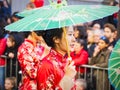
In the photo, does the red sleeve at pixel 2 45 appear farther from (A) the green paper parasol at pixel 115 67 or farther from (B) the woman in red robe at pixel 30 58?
(A) the green paper parasol at pixel 115 67

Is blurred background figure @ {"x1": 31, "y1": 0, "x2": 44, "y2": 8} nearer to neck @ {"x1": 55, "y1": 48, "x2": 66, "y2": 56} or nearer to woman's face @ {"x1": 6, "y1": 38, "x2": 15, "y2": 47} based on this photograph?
woman's face @ {"x1": 6, "y1": 38, "x2": 15, "y2": 47}

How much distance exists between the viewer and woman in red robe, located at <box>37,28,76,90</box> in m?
3.43

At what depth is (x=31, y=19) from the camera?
3.35 meters

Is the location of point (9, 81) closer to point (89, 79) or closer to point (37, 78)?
point (89, 79)

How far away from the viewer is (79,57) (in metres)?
A: 5.22

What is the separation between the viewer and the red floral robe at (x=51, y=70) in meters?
3.43

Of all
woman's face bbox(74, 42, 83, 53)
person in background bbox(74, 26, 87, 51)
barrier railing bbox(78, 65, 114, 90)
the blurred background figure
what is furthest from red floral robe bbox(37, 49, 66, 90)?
person in background bbox(74, 26, 87, 51)

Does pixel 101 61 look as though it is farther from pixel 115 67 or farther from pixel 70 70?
pixel 115 67

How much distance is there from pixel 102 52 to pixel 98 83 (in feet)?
1.42

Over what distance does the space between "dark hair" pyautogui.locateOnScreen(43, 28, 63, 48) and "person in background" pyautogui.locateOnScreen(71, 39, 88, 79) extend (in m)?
1.60

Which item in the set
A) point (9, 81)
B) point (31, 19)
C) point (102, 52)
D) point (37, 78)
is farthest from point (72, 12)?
point (9, 81)

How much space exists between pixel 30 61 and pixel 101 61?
1504 millimetres

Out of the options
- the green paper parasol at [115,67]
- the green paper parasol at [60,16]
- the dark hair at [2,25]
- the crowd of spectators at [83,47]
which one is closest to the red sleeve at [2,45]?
the crowd of spectators at [83,47]

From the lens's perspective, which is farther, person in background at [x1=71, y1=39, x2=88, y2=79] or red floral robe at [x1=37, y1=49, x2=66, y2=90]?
person in background at [x1=71, y1=39, x2=88, y2=79]
